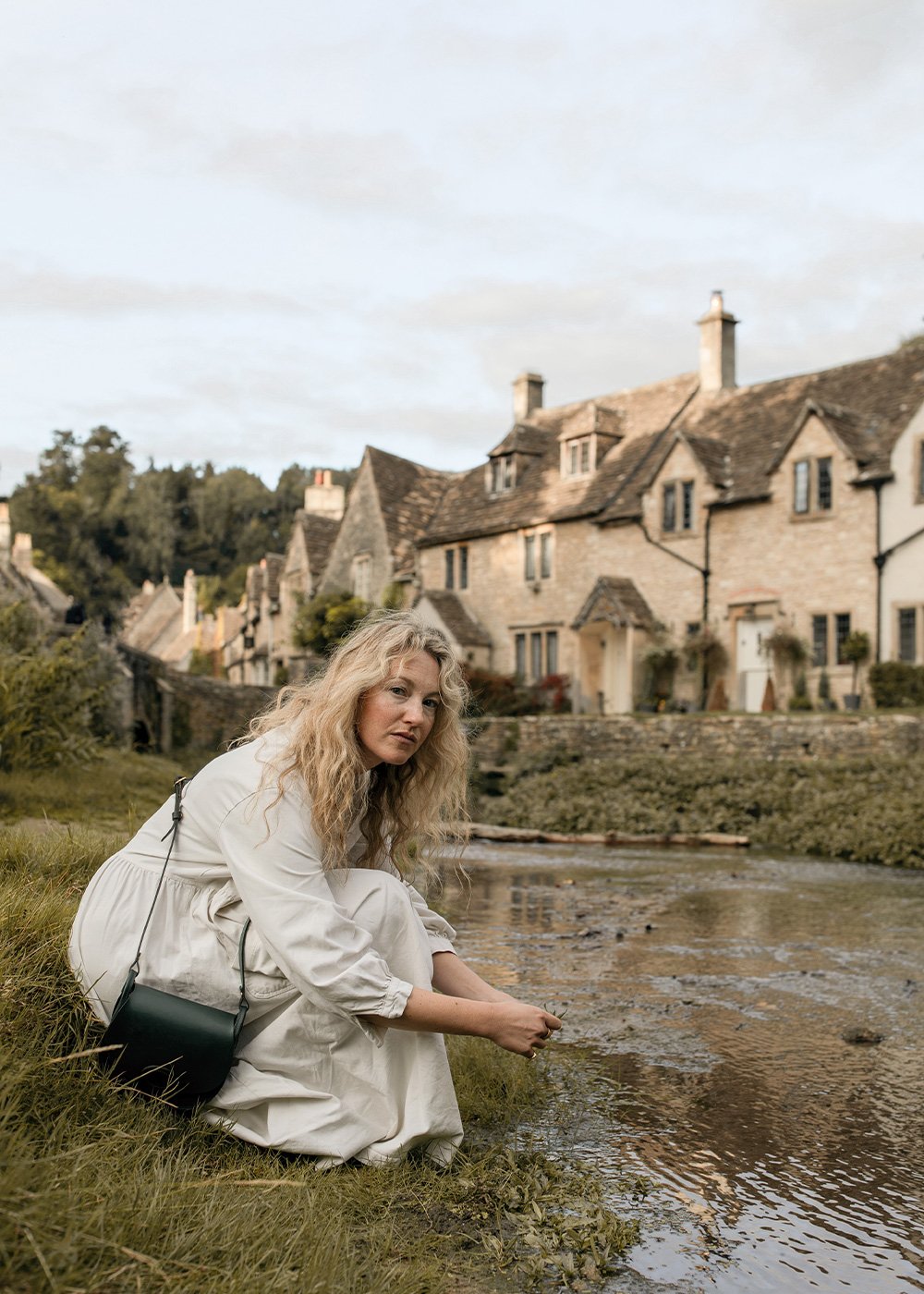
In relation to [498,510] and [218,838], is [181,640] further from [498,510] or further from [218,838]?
[218,838]

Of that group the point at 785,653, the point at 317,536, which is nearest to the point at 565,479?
the point at 785,653

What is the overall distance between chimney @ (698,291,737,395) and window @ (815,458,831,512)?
238 inches

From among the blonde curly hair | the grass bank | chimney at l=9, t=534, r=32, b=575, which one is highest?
chimney at l=9, t=534, r=32, b=575

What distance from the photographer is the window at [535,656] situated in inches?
1270

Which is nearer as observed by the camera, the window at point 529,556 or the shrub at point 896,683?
the shrub at point 896,683

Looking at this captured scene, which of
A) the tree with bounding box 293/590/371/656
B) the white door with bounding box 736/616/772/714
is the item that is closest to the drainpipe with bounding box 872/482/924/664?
the white door with bounding box 736/616/772/714

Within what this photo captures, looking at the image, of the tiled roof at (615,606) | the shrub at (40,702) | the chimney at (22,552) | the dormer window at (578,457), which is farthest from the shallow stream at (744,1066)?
the chimney at (22,552)

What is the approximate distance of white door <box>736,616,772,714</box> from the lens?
26.6m

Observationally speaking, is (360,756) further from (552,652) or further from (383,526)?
(383,526)

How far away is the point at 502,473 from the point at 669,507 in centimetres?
775

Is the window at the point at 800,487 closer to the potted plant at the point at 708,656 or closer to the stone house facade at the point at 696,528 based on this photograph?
the stone house facade at the point at 696,528

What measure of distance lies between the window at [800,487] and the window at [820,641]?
2400mm

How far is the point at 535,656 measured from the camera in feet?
107

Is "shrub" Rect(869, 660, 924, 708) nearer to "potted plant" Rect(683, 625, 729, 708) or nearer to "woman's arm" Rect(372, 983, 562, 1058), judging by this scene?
"potted plant" Rect(683, 625, 729, 708)
